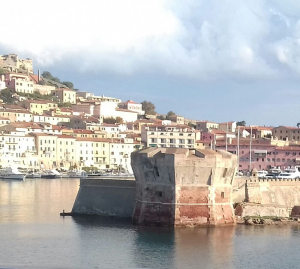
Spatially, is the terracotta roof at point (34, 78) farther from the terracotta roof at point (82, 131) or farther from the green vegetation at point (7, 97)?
the terracotta roof at point (82, 131)

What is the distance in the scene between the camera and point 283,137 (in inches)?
4983

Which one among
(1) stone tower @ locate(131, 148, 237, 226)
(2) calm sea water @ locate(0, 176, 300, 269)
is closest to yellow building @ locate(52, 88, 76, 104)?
(2) calm sea water @ locate(0, 176, 300, 269)

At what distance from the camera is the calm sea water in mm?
32969

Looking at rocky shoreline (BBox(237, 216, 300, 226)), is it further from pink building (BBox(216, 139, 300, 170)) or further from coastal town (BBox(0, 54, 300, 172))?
pink building (BBox(216, 139, 300, 170))

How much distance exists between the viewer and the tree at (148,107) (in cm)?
15734

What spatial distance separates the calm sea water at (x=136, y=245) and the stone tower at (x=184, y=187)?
734mm

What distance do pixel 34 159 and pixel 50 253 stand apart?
73.2 meters

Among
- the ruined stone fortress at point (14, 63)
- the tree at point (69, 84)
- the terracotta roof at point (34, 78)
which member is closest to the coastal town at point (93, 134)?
the terracotta roof at point (34, 78)

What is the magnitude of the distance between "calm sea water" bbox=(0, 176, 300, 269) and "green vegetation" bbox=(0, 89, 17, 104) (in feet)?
299

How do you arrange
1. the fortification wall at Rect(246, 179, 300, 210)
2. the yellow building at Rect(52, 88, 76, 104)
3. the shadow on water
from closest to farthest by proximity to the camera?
the shadow on water → the fortification wall at Rect(246, 179, 300, 210) → the yellow building at Rect(52, 88, 76, 104)

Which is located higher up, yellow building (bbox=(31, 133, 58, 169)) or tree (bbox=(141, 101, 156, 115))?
tree (bbox=(141, 101, 156, 115))

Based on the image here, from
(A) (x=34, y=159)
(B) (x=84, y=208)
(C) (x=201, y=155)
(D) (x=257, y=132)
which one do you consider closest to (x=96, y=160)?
(A) (x=34, y=159)

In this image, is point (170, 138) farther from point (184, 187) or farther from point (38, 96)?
point (38, 96)

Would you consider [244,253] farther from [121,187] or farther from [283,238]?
[121,187]
